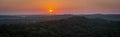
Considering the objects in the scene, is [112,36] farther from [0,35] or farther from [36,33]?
[0,35]

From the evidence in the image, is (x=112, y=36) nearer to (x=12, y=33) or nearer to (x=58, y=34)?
(x=58, y=34)

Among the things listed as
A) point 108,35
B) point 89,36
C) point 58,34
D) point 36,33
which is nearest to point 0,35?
point 36,33

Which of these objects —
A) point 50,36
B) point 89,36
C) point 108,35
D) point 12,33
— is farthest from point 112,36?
point 12,33

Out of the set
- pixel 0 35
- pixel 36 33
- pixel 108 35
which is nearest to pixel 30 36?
pixel 36 33

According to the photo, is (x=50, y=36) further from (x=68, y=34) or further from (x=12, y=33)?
(x=12, y=33)

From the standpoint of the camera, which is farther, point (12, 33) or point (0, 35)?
point (12, 33)

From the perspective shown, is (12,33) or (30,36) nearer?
(30,36)

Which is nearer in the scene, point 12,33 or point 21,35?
point 21,35
